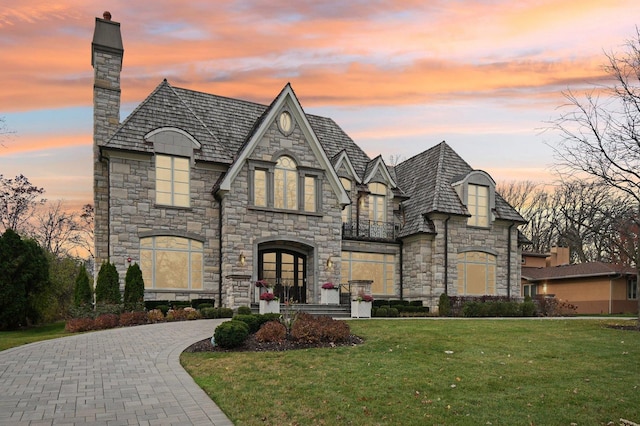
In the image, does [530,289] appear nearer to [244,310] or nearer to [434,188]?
[434,188]

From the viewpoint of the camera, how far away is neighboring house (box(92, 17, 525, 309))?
800 inches

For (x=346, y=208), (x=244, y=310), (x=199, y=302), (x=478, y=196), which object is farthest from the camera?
(x=478, y=196)

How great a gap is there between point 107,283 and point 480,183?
18234 millimetres

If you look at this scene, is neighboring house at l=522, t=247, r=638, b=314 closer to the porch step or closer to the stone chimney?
the porch step

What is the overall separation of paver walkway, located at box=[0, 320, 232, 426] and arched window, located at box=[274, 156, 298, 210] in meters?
10.4

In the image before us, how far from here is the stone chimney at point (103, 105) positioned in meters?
20.2

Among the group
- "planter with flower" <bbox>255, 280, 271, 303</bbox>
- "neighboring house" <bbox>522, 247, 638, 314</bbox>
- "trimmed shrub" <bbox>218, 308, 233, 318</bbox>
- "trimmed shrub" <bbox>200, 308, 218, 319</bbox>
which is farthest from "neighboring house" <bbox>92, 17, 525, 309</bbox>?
"neighboring house" <bbox>522, 247, 638, 314</bbox>

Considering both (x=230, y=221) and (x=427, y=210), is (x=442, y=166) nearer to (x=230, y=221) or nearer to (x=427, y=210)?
(x=427, y=210)

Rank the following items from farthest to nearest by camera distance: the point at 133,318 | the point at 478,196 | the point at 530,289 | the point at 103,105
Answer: the point at 530,289, the point at 478,196, the point at 103,105, the point at 133,318

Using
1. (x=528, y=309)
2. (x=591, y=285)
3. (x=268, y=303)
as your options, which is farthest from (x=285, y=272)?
(x=591, y=285)

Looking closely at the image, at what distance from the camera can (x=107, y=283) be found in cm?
1853

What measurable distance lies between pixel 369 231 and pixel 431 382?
17687 mm

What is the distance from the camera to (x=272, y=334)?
11.7 meters

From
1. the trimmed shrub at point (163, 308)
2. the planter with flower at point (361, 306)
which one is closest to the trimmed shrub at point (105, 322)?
the trimmed shrub at point (163, 308)
